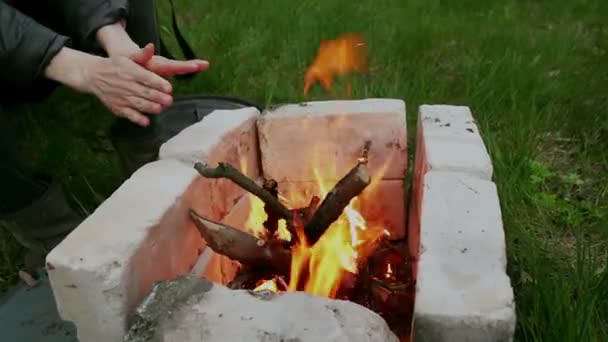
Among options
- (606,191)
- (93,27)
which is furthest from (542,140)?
(93,27)

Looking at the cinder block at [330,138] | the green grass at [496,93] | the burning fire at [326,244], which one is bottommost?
the green grass at [496,93]

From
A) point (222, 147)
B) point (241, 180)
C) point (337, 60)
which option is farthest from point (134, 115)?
point (337, 60)

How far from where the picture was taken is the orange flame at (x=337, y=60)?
260 cm

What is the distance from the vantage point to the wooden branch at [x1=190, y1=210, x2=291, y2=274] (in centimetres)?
148

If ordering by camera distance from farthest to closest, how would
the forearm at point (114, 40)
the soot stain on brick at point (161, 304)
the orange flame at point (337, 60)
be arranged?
1. the orange flame at point (337, 60)
2. the forearm at point (114, 40)
3. the soot stain on brick at point (161, 304)

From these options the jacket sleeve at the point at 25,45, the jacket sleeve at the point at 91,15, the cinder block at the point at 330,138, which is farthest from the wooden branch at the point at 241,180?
the jacket sleeve at the point at 91,15

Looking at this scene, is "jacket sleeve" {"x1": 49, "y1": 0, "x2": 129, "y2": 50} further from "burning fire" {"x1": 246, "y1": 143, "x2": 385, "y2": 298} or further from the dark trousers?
"burning fire" {"x1": 246, "y1": 143, "x2": 385, "y2": 298}

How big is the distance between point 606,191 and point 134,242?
177 centimetres

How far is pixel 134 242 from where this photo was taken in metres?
1.29

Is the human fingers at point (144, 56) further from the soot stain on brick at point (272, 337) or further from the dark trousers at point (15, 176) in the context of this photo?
the soot stain on brick at point (272, 337)

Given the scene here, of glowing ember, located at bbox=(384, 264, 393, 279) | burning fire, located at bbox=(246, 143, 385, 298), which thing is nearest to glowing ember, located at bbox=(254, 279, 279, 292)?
burning fire, located at bbox=(246, 143, 385, 298)

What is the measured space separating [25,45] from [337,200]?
0.86 metres

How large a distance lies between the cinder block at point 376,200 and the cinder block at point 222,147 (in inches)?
4.4

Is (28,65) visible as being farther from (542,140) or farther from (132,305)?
(542,140)
